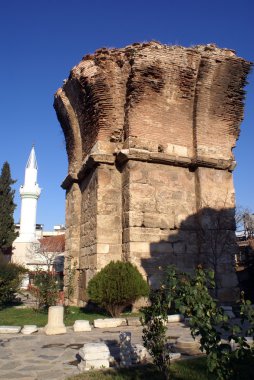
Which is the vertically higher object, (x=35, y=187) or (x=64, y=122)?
(x=35, y=187)

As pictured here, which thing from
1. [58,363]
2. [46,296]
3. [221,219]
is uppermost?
[221,219]

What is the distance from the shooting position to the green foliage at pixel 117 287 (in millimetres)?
7496

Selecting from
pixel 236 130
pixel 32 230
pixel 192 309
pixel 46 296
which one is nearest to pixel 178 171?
pixel 236 130

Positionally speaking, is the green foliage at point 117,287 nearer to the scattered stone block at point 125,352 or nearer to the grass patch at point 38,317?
the grass patch at point 38,317

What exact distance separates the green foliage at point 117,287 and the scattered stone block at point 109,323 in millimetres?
420

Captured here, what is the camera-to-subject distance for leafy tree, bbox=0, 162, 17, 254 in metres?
31.4

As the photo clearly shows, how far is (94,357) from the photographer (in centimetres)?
441

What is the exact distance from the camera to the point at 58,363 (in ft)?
15.3

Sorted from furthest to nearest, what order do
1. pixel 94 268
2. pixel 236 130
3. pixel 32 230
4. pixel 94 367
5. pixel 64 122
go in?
1. pixel 32 230
2. pixel 64 122
3. pixel 236 130
4. pixel 94 268
5. pixel 94 367

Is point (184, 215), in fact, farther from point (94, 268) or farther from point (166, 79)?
point (166, 79)

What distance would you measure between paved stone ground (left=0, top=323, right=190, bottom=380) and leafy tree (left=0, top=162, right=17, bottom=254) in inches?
1031

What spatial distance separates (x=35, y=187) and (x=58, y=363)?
3519 centimetres

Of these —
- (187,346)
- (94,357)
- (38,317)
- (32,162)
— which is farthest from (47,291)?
(32,162)

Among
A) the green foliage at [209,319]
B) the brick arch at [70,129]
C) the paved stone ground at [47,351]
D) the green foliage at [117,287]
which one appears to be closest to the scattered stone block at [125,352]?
the paved stone ground at [47,351]
